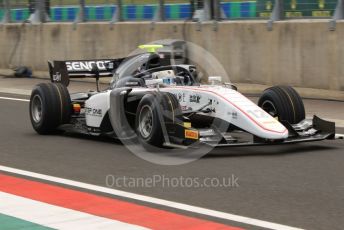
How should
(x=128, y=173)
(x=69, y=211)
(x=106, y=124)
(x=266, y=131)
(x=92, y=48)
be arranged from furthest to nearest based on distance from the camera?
(x=92, y=48) < (x=106, y=124) < (x=266, y=131) < (x=128, y=173) < (x=69, y=211)

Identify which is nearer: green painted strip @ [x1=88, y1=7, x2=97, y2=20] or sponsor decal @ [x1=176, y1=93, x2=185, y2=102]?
sponsor decal @ [x1=176, y1=93, x2=185, y2=102]

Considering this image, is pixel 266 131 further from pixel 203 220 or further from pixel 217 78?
pixel 203 220

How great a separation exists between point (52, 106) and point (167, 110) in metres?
2.47

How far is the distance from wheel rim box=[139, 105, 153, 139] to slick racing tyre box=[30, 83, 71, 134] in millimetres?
1801

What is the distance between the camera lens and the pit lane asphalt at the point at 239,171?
639cm

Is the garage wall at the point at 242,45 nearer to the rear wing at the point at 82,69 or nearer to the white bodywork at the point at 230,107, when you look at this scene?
the white bodywork at the point at 230,107

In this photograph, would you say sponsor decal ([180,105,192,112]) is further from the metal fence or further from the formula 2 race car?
the metal fence

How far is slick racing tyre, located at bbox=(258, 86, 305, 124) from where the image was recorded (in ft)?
31.7

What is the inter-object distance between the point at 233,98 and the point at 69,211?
3230 millimetres

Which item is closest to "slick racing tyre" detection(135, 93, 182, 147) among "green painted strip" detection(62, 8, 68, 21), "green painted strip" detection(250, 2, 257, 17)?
"green painted strip" detection(250, 2, 257, 17)

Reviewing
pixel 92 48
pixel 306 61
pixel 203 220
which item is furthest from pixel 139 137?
pixel 92 48

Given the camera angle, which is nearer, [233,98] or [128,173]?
[128,173]

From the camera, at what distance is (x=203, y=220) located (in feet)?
19.9

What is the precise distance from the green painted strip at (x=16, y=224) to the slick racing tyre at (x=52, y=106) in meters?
4.59
